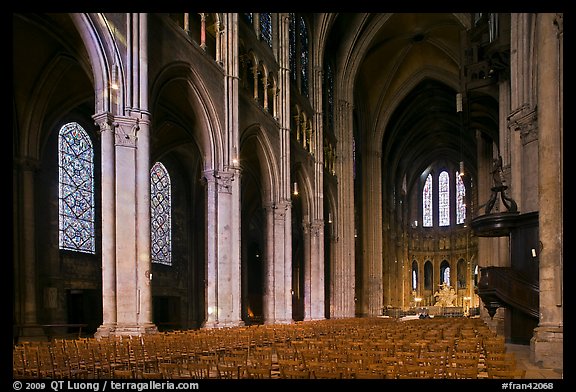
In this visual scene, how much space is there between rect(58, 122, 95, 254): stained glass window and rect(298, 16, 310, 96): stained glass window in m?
14.6

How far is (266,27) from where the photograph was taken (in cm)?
3042

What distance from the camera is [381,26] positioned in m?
44.8

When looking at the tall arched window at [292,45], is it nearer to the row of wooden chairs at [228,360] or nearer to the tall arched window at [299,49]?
the tall arched window at [299,49]

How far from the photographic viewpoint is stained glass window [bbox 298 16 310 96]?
36.7m

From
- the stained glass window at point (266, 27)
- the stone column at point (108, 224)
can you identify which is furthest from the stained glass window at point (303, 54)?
the stone column at point (108, 224)

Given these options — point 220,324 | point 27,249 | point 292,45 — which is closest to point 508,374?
point 220,324

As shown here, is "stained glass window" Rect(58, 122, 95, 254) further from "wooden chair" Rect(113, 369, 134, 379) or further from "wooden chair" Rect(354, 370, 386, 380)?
"wooden chair" Rect(354, 370, 386, 380)

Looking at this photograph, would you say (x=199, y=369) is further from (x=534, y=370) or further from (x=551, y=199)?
(x=551, y=199)

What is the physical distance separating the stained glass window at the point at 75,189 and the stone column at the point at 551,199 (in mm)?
19253

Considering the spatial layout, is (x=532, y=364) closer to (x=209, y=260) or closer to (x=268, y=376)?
(x=268, y=376)

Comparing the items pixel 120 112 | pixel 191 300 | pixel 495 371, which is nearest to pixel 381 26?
pixel 191 300

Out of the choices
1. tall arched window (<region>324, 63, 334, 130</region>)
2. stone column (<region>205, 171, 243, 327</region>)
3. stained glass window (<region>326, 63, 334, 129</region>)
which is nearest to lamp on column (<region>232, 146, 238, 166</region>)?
stone column (<region>205, 171, 243, 327</region>)

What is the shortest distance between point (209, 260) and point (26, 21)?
10295 mm

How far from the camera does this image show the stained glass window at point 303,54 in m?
36.7
